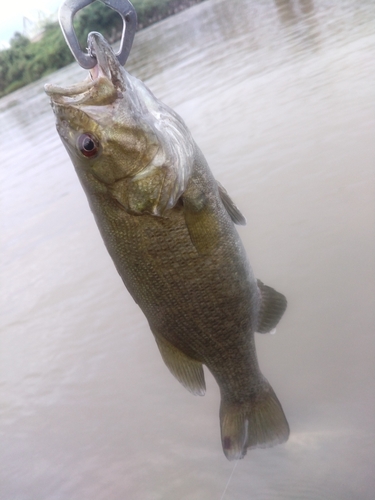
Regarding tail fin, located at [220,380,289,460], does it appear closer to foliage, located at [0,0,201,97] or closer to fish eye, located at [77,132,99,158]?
fish eye, located at [77,132,99,158]

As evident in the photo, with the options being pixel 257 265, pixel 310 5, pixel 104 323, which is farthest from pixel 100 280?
pixel 310 5

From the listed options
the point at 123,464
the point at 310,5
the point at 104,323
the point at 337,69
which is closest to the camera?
the point at 123,464

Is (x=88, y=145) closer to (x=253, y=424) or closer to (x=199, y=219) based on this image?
(x=199, y=219)

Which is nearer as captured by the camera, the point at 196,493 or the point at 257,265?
the point at 196,493

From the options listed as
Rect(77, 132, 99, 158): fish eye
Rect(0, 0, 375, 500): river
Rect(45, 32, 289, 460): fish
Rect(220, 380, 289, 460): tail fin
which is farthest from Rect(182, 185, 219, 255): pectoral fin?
Rect(0, 0, 375, 500): river

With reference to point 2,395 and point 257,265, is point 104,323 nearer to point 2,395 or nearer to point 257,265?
point 2,395

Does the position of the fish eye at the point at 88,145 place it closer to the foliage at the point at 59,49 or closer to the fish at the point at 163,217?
the fish at the point at 163,217
